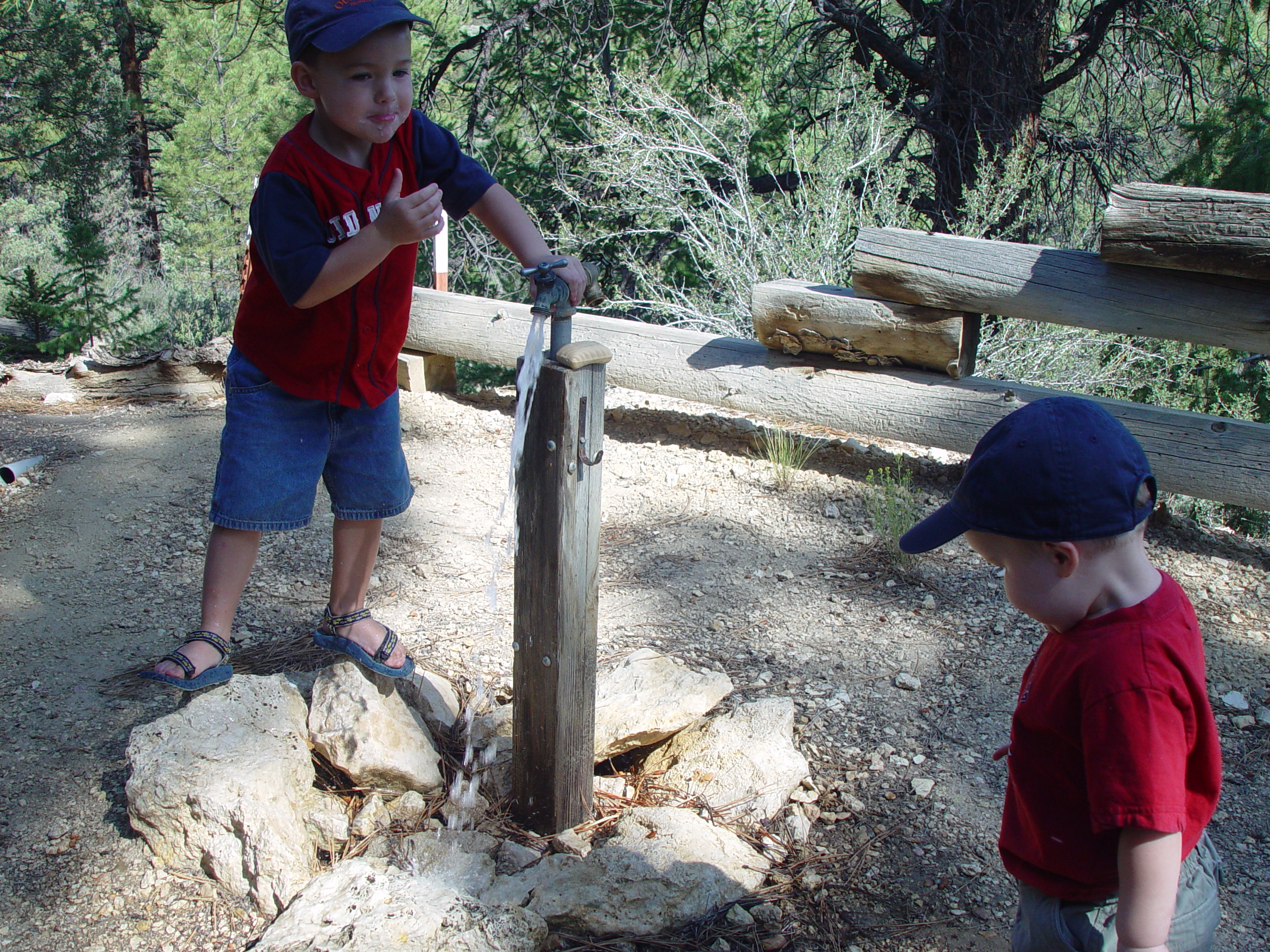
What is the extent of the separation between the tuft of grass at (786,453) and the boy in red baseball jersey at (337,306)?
2.01 meters

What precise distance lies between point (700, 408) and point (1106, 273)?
1980mm

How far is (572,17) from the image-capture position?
6.66 m

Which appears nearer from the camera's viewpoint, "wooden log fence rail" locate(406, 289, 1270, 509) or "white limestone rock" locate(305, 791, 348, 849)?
"white limestone rock" locate(305, 791, 348, 849)

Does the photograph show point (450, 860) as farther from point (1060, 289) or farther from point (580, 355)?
point (1060, 289)

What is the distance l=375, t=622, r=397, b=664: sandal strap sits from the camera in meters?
2.28

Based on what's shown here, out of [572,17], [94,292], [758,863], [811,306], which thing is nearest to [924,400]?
[811,306]

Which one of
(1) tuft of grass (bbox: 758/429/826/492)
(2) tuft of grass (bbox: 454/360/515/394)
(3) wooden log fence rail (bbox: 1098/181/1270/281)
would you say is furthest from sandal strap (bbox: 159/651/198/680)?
(2) tuft of grass (bbox: 454/360/515/394)

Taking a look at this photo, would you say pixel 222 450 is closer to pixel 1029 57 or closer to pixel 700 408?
pixel 700 408

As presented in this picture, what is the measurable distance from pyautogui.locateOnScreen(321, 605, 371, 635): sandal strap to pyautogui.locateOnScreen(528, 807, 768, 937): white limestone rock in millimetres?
796

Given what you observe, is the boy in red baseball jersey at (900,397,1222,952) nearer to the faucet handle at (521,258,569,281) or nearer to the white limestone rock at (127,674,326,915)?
the faucet handle at (521,258,569,281)

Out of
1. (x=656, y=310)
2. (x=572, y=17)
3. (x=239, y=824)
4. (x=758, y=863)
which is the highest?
(x=572, y=17)

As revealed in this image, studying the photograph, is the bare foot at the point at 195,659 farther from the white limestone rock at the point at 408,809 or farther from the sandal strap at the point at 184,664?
the white limestone rock at the point at 408,809

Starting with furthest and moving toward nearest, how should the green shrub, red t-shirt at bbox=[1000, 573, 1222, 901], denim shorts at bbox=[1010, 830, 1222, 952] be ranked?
the green shrub → denim shorts at bbox=[1010, 830, 1222, 952] → red t-shirt at bbox=[1000, 573, 1222, 901]

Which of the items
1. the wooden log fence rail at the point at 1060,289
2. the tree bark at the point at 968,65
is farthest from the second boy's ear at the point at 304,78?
the tree bark at the point at 968,65
